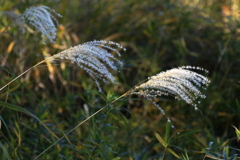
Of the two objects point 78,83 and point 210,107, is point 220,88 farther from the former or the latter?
point 78,83

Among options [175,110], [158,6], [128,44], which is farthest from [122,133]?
[158,6]

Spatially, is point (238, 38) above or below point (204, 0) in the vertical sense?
below

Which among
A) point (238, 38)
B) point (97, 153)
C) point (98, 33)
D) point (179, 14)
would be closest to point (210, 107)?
point (238, 38)

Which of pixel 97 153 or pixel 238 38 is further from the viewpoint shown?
pixel 238 38

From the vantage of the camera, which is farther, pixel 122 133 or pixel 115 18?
pixel 115 18

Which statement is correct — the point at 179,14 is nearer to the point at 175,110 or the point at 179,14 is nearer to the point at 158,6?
the point at 158,6

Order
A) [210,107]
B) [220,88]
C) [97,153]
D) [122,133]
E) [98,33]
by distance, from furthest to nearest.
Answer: [98,33] < [220,88] < [210,107] < [122,133] < [97,153]

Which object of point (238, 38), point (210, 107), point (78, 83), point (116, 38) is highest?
point (116, 38)

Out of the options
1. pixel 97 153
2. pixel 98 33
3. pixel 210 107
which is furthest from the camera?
pixel 98 33

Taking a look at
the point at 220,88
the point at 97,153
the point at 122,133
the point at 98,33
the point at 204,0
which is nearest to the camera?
the point at 97,153
